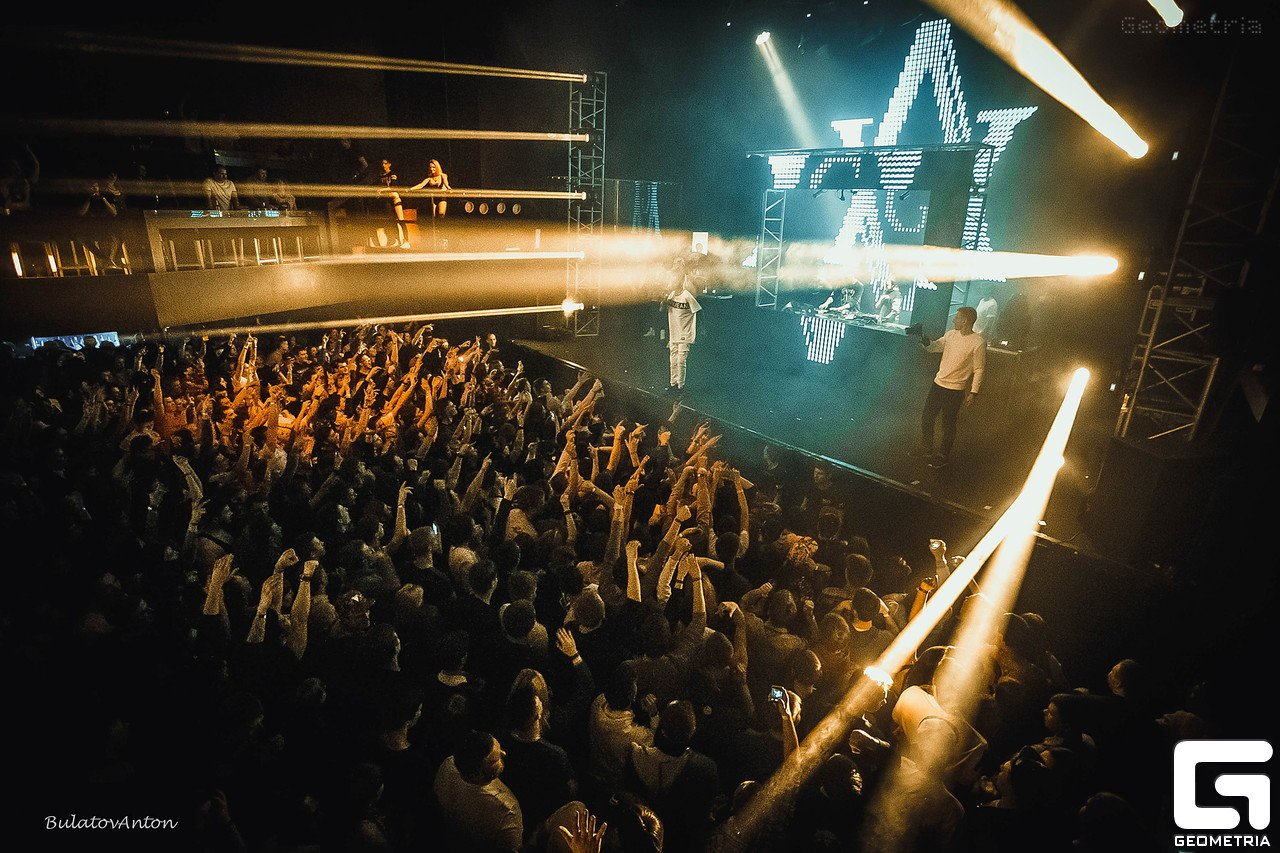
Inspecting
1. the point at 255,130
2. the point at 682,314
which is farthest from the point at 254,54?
the point at 682,314

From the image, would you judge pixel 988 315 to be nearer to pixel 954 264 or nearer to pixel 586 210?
pixel 954 264

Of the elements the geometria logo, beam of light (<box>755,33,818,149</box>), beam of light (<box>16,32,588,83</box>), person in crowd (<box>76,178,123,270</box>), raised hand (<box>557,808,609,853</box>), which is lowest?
the geometria logo

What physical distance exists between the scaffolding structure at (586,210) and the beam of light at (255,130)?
30cm

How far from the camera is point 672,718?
215cm

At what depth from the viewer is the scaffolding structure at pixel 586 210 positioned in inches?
399

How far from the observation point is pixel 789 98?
10164mm

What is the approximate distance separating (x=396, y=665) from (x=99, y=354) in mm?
6071

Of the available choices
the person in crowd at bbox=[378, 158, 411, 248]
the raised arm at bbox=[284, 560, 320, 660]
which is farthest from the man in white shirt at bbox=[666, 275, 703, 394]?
the person in crowd at bbox=[378, 158, 411, 248]

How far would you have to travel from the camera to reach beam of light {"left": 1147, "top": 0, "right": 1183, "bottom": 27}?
189 inches

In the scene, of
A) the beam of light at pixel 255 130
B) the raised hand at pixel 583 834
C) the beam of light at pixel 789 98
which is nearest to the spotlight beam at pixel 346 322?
the beam of light at pixel 255 130

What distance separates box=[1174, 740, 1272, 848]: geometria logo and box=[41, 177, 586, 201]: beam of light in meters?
9.81

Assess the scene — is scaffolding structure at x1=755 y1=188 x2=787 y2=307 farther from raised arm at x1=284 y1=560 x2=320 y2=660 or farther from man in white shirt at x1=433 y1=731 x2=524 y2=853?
man in white shirt at x1=433 y1=731 x2=524 y2=853

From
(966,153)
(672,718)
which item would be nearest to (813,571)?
(672,718)

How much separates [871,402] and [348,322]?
8.10 m
